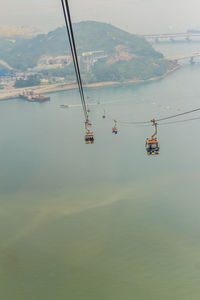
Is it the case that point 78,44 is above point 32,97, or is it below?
above

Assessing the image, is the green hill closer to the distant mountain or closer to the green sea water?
the distant mountain

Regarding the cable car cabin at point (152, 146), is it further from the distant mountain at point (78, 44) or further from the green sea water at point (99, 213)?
the distant mountain at point (78, 44)

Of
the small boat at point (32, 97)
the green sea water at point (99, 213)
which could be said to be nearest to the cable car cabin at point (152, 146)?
the green sea water at point (99, 213)

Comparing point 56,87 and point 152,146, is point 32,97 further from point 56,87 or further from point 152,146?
point 152,146

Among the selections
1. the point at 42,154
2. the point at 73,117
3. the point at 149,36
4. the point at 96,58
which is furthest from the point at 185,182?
the point at 149,36

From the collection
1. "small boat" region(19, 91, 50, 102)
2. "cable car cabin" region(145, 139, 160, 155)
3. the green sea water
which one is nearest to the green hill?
"small boat" region(19, 91, 50, 102)

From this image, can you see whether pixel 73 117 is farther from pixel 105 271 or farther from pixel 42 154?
pixel 105 271

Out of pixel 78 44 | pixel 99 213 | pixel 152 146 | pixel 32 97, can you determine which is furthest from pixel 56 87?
pixel 152 146
